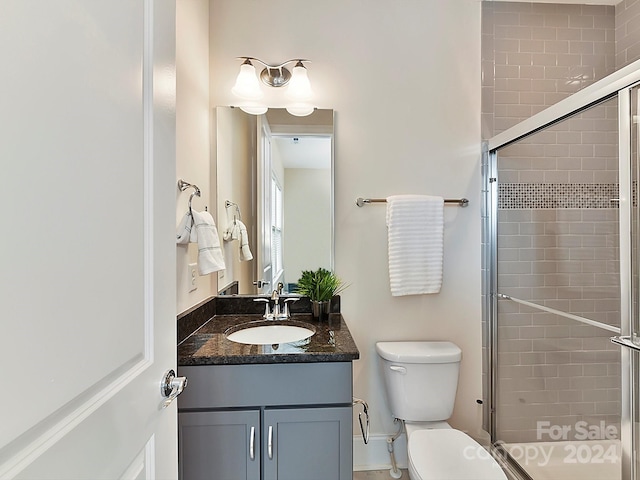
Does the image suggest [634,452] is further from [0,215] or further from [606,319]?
[0,215]

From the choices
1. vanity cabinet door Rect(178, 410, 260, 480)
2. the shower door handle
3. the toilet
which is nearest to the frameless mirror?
the toilet

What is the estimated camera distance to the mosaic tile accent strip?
1.45 metres

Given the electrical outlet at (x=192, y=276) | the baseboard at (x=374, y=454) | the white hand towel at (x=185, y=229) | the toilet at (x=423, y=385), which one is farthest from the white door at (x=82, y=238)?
the baseboard at (x=374, y=454)

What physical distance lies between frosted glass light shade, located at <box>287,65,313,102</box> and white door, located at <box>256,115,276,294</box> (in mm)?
211

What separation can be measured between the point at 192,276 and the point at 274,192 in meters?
0.64

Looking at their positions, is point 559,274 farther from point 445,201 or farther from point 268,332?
point 268,332

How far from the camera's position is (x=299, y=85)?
1.87 metres

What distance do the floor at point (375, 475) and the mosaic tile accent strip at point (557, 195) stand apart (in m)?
1.55

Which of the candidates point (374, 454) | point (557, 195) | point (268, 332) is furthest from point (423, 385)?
point (557, 195)

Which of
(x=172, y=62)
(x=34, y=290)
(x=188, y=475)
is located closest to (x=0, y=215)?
(x=34, y=290)

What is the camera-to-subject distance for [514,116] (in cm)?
197

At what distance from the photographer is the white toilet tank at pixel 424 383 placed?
1.74 meters

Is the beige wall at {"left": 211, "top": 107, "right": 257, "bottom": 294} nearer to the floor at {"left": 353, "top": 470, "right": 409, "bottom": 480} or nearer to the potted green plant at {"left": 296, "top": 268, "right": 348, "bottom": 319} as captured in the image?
the potted green plant at {"left": 296, "top": 268, "right": 348, "bottom": 319}

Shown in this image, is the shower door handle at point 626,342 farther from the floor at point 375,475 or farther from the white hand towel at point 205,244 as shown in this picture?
the white hand towel at point 205,244
